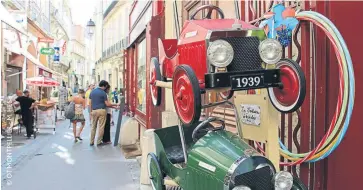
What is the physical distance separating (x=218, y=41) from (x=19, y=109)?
11.5 m

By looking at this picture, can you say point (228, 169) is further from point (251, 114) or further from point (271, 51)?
point (271, 51)

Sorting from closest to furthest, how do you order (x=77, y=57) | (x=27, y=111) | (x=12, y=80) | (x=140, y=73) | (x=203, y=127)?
(x=203, y=127), (x=140, y=73), (x=27, y=111), (x=12, y=80), (x=77, y=57)

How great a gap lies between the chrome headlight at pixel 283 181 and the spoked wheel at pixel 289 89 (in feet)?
1.70

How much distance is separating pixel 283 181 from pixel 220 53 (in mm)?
967

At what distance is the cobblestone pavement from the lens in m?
6.19

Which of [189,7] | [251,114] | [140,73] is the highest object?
[189,7]

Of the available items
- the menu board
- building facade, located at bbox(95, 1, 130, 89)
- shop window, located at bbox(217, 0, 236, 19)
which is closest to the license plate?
shop window, located at bbox(217, 0, 236, 19)

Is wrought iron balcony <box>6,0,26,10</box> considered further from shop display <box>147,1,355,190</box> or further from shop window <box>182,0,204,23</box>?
shop display <box>147,1,355,190</box>

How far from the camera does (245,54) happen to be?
2887 millimetres

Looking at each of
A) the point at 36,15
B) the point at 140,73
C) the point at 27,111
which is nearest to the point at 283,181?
the point at 140,73

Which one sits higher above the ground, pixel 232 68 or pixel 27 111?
pixel 232 68

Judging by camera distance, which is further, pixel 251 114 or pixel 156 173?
pixel 156 173

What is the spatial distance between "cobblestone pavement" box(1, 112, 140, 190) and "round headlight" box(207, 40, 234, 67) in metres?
3.84

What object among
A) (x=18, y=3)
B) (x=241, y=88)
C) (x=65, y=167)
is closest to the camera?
(x=241, y=88)
